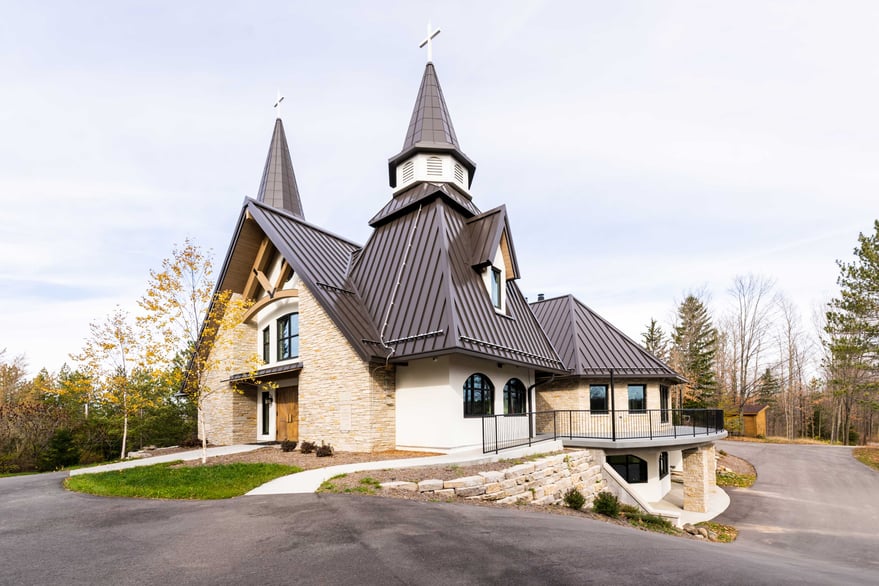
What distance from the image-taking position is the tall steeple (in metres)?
18.9

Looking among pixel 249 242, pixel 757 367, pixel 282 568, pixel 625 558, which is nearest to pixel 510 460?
pixel 625 558

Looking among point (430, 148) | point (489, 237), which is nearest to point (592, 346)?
point (489, 237)

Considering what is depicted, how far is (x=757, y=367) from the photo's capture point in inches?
1618

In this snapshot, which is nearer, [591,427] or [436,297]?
[436,297]

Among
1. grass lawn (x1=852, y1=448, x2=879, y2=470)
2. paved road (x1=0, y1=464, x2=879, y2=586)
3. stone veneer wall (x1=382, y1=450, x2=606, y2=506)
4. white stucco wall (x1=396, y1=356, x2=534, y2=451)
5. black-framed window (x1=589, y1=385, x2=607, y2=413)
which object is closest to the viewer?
paved road (x1=0, y1=464, x2=879, y2=586)

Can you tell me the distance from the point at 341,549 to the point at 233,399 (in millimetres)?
15157

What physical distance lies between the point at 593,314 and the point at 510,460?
451 inches

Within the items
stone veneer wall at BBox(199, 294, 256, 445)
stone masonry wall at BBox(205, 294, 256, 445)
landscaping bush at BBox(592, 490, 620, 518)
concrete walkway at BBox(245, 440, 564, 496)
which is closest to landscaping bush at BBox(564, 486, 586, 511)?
landscaping bush at BBox(592, 490, 620, 518)

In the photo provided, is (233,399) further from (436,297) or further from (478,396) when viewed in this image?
(478,396)

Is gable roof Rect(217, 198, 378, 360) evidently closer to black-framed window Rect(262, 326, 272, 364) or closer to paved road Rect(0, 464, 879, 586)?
black-framed window Rect(262, 326, 272, 364)

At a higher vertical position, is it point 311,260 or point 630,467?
point 311,260

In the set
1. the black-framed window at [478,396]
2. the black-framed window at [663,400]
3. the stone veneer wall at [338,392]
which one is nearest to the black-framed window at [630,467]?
the black-framed window at [663,400]

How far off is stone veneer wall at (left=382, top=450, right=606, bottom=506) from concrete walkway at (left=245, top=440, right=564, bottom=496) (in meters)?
0.70

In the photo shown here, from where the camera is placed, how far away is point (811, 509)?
600 inches
